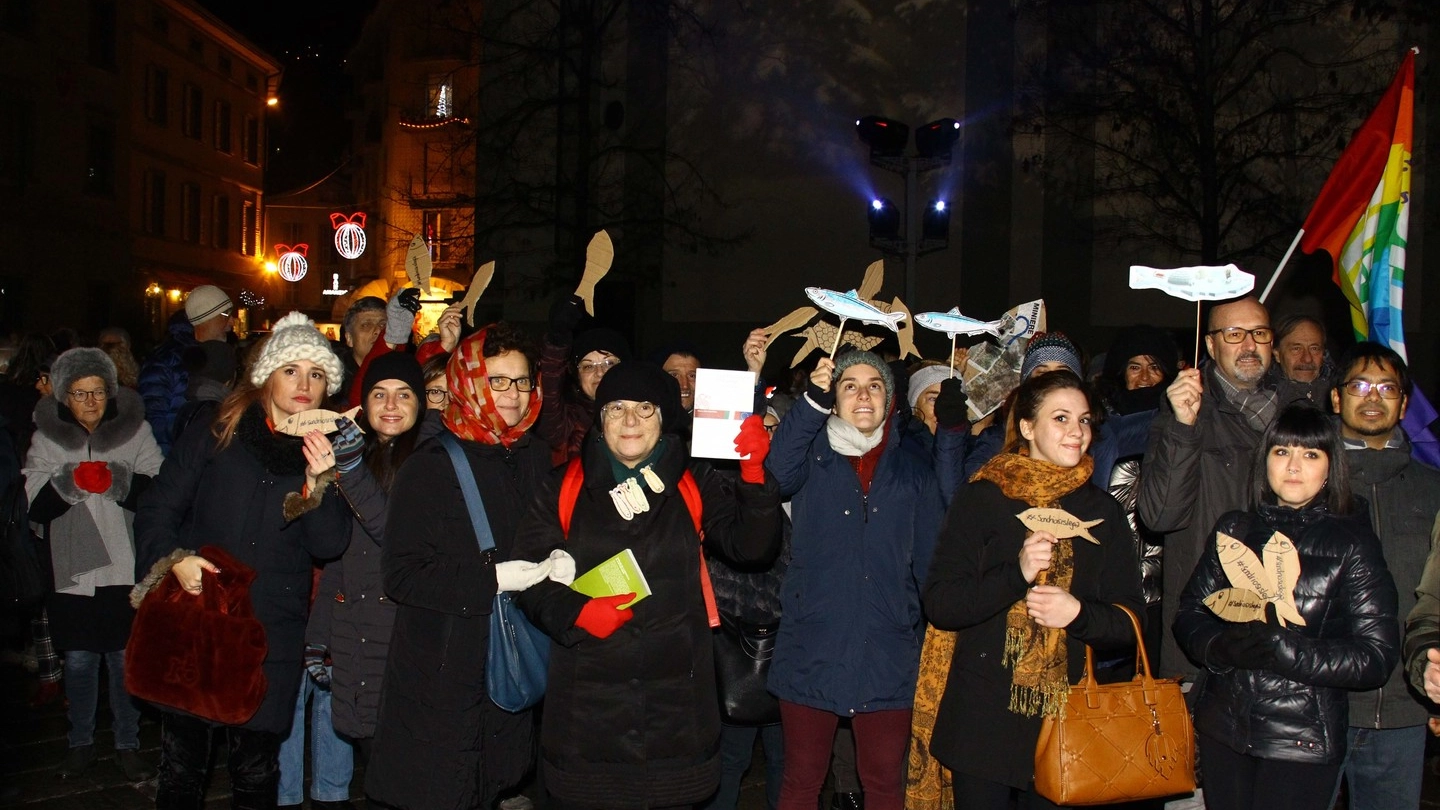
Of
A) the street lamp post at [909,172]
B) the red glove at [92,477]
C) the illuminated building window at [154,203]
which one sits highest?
the illuminated building window at [154,203]

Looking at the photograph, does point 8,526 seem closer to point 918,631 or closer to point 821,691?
point 821,691

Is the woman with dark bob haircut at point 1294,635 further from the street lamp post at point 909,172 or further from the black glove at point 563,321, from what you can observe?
the street lamp post at point 909,172

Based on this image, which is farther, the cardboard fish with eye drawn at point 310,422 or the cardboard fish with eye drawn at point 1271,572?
the cardboard fish with eye drawn at point 310,422

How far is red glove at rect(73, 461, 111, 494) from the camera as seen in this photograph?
5727 millimetres

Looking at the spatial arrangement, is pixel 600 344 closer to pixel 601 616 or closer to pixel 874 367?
pixel 874 367

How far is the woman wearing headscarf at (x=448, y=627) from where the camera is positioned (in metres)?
3.70

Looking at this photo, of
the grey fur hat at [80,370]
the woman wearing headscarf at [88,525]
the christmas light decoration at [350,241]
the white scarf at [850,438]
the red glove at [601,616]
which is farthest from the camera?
the christmas light decoration at [350,241]

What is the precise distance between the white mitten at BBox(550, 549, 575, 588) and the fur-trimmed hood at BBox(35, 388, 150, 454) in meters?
3.54

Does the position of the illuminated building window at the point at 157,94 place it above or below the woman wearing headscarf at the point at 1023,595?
above

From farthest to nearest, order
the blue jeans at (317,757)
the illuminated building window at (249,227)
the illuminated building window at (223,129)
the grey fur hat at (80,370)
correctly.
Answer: the illuminated building window at (249,227)
the illuminated building window at (223,129)
the grey fur hat at (80,370)
the blue jeans at (317,757)

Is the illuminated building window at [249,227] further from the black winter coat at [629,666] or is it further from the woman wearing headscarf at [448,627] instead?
the black winter coat at [629,666]

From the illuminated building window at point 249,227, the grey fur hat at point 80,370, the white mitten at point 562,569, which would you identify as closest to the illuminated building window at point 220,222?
the illuminated building window at point 249,227

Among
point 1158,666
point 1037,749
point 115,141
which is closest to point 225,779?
point 1037,749

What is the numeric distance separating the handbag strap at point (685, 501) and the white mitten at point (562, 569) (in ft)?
0.38
